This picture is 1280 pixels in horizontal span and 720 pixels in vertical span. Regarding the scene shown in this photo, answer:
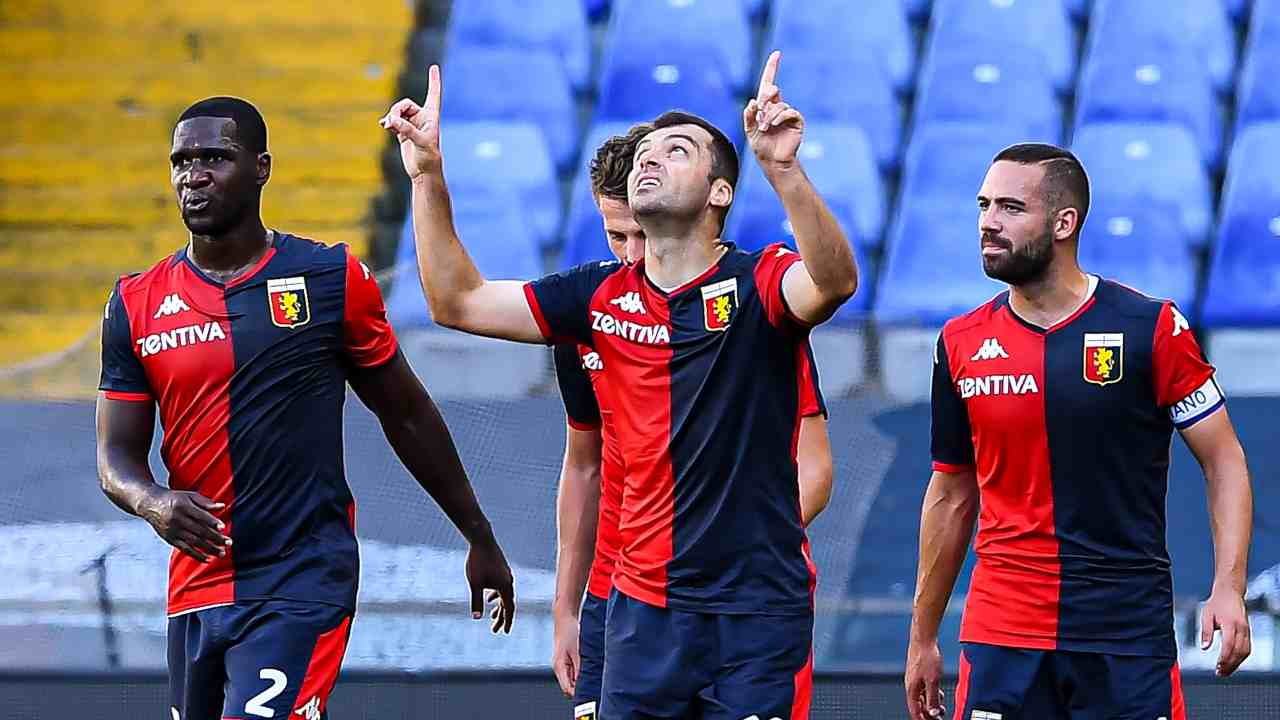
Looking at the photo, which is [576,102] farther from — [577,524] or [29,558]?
[577,524]

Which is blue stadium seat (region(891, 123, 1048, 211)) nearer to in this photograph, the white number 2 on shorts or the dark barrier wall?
the dark barrier wall

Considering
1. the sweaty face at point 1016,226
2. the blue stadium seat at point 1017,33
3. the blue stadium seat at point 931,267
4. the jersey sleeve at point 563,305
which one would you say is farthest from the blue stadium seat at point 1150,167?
the jersey sleeve at point 563,305

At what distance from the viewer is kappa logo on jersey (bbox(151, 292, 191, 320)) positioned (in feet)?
13.4

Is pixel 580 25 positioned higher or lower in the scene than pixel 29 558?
higher

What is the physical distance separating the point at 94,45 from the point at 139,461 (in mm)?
9433

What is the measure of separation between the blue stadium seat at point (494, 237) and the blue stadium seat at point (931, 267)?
2.08 meters

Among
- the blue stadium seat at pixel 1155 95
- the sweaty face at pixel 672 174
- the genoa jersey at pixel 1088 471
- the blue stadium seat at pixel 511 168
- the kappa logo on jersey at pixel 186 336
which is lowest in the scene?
the genoa jersey at pixel 1088 471

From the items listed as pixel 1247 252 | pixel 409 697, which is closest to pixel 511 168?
pixel 1247 252

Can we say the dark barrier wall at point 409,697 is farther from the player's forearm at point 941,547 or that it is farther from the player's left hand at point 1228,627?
the player's left hand at point 1228,627

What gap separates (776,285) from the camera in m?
3.82

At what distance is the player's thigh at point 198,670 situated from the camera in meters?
4.00

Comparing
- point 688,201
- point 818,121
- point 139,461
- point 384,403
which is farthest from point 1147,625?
point 818,121

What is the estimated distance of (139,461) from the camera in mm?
4055

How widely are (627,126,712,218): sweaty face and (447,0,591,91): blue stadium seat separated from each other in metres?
8.33
